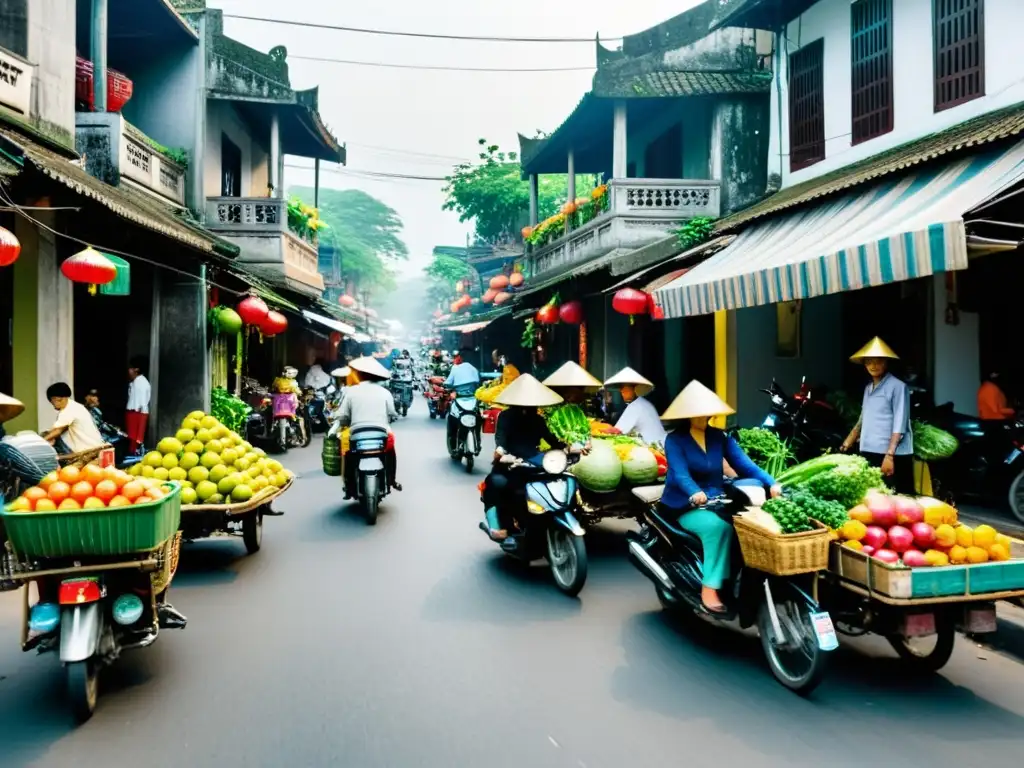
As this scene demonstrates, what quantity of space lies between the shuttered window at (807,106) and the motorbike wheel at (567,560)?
31.3ft

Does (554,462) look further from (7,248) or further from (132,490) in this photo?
(7,248)

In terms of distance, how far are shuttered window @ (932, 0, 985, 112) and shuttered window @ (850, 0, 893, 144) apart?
94 cm

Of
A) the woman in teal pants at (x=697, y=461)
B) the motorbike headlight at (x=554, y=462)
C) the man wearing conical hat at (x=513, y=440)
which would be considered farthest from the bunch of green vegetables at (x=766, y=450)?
the woman in teal pants at (x=697, y=461)

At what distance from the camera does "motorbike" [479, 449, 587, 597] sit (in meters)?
5.69

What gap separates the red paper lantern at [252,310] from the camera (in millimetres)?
13484

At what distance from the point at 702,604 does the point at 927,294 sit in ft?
22.1

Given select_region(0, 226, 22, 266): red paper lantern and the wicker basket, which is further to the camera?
select_region(0, 226, 22, 266): red paper lantern

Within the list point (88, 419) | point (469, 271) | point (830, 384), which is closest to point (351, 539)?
point (88, 419)

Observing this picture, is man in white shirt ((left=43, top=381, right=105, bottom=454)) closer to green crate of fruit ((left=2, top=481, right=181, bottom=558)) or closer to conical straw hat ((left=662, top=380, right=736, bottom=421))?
green crate of fruit ((left=2, top=481, right=181, bottom=558))

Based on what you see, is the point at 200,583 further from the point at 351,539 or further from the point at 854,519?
the point at 854,519

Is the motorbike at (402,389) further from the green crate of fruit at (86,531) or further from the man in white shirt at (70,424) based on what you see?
the green crate of fruit at (86,531)

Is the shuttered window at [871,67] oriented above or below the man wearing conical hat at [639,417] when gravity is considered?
above

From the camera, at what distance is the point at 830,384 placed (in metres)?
12.3

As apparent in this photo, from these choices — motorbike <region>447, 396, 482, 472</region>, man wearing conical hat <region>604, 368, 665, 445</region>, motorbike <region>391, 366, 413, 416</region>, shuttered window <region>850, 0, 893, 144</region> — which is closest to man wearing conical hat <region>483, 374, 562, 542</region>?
man wearing conical hat <region>604, 368, 665, 445</region>
